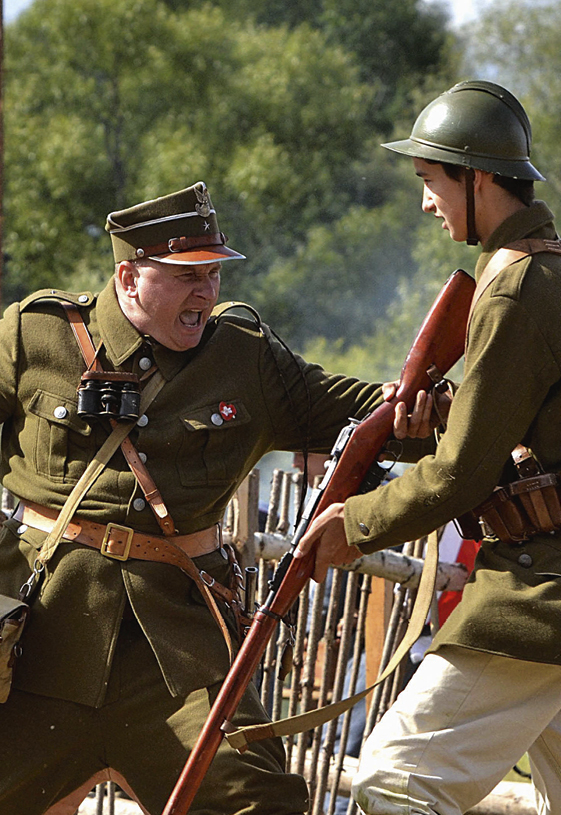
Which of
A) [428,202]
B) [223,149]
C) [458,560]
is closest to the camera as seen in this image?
[428,202]

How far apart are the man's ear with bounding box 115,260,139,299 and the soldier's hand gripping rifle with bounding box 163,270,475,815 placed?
0.94 metres

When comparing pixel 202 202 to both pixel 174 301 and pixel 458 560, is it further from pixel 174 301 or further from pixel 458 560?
pixel 458 560

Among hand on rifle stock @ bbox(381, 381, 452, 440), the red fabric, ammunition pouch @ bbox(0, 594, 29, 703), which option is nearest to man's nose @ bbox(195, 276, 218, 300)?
hand on rifle stock @ bbox(381, 381, 452, 440)

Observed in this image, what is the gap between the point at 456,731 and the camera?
11.0 ft

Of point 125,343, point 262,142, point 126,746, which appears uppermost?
point 262,142

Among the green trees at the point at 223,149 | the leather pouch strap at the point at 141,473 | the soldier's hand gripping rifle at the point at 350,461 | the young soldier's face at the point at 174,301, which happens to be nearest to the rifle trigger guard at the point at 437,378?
the soldier's hand gripping rifle at the point at 350,461

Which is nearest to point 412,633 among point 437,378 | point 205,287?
point 437,378

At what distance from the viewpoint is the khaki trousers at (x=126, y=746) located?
382 cm

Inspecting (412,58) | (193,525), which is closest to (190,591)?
(193,525)

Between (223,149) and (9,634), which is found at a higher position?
(223,149)

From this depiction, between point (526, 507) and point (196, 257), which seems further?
point (196, 257)

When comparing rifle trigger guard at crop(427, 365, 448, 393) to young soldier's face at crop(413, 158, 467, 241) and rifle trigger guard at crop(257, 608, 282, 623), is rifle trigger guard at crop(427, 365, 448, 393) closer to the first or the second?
young soldier's face at crop(413, 158, 467, 241)

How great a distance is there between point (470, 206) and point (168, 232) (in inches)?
45.4

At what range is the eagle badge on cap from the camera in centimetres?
430
